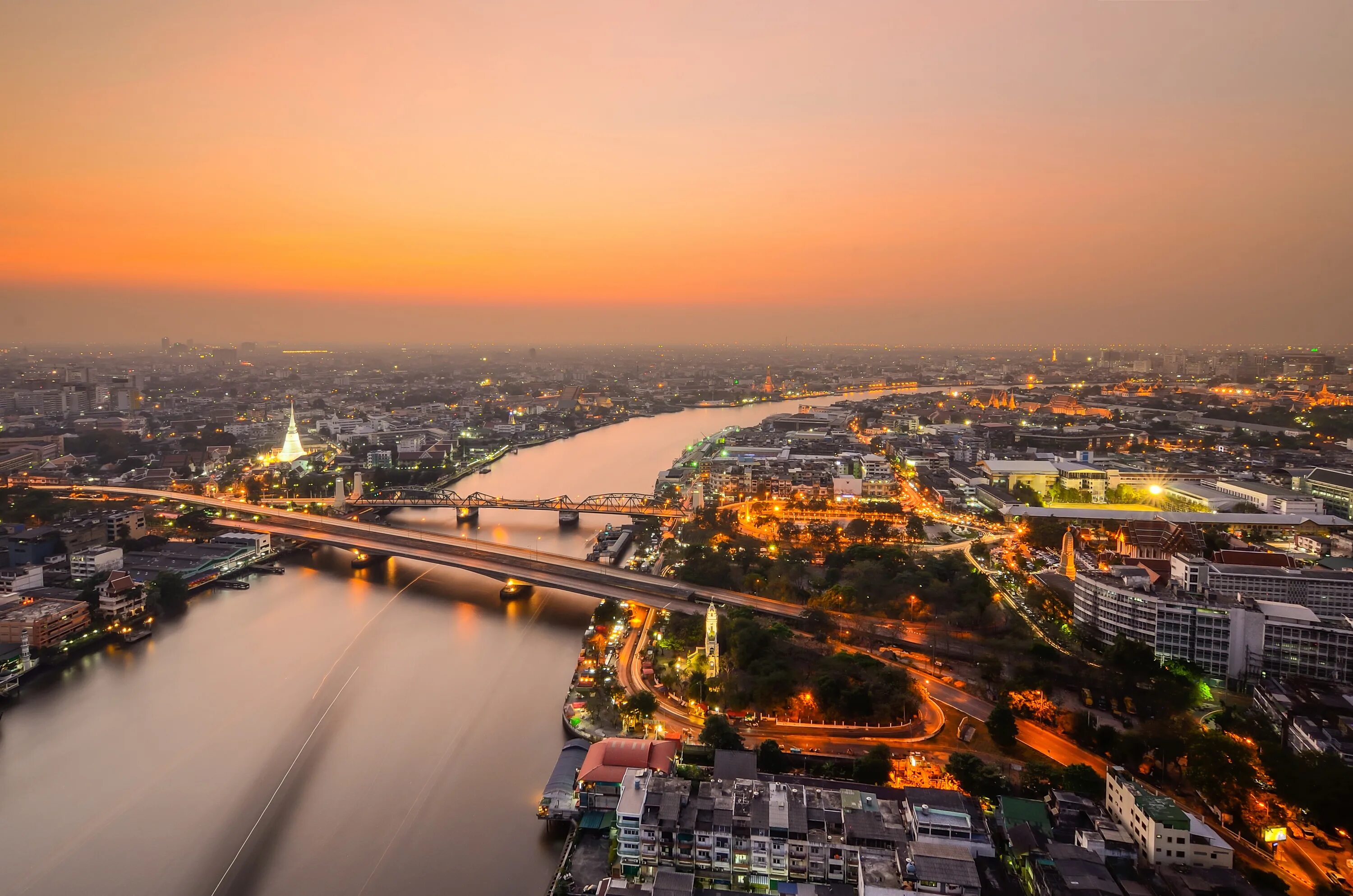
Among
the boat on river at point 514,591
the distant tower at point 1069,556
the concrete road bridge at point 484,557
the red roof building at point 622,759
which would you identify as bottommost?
the boat on river at point 514,591

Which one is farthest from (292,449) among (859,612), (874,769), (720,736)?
(874,769)

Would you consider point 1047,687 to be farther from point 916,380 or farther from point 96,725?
point 916,380

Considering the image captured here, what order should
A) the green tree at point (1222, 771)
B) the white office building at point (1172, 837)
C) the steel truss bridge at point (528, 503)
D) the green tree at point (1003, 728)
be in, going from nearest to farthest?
the white office building at point (1172, 837)
the green tree at point (1222, 771)
the green tree at point (1003, 728)
the steel truss bridge at point (528, 503)

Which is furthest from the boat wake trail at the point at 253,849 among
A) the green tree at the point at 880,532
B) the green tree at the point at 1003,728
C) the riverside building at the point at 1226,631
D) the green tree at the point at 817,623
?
the green tree at the point at 880,532

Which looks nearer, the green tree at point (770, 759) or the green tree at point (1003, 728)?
the green tree at point (770, 759)

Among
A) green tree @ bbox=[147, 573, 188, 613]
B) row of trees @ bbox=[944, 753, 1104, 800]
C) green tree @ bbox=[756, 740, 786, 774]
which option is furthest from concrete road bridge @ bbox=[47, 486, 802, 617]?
row of trees @ bbox=[944, 753, 1104, 800]

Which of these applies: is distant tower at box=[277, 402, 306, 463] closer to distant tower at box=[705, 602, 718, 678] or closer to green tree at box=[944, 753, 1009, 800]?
distant tower at box=[705, 602, 718, 678]

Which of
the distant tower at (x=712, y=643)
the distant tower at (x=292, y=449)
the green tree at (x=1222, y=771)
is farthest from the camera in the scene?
the distant tower at (x=292, y=449)

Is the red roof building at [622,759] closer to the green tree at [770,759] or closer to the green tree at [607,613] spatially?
the green tree at [770,759]
